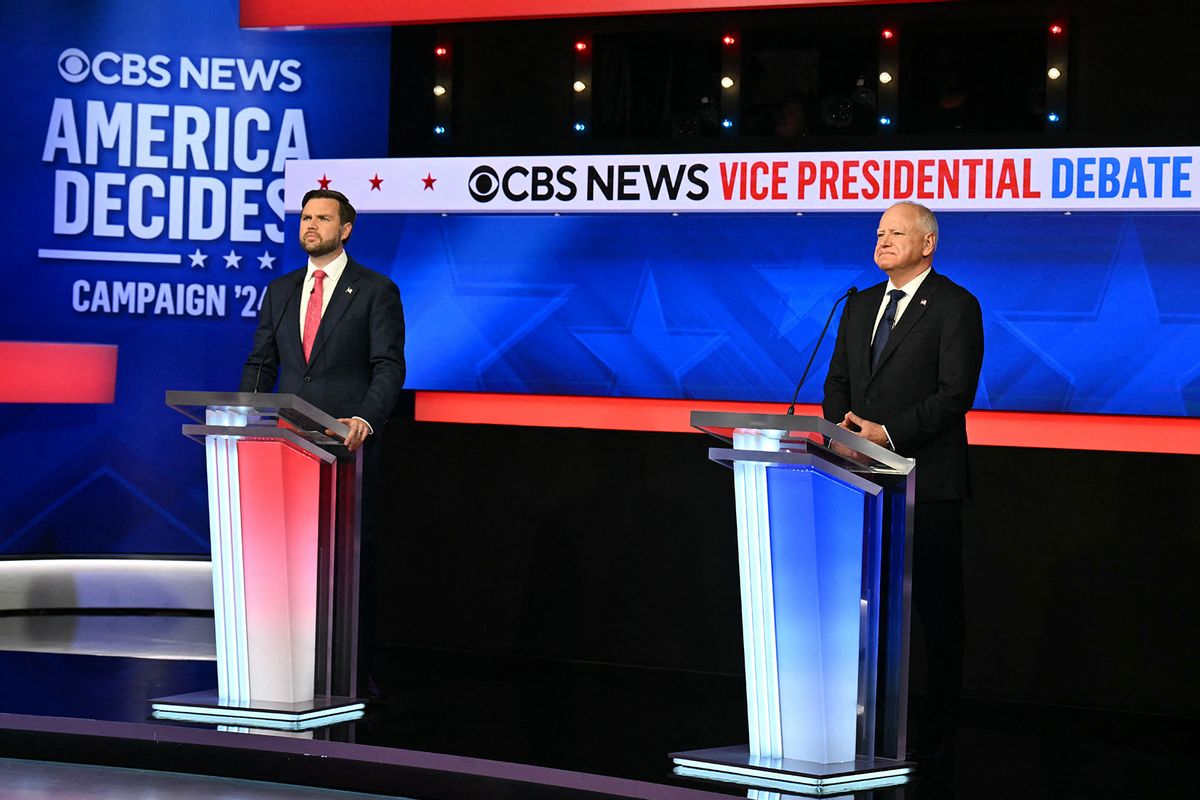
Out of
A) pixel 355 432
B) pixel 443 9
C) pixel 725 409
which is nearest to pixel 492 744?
pixel 355 432

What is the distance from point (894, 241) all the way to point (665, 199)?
1.76 m

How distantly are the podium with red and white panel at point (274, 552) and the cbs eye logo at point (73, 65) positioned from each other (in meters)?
2.57

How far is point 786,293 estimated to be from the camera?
18.4 ft

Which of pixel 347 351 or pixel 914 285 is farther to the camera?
pixel 347 351

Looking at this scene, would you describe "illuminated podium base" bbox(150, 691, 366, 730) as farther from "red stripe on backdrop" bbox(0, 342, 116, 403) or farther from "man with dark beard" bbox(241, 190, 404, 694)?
"red stripe on backdrop" bbox(0, 342, 116, 403)

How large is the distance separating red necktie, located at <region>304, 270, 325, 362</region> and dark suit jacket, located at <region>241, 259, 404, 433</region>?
0.02 meters

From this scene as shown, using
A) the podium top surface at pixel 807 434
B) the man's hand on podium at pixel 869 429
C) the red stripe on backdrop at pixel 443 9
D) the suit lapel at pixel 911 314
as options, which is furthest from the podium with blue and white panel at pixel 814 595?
the red stripe on backdrop at pixel 443 9

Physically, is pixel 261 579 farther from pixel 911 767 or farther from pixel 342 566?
pixel 911 767

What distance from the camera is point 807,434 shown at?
3258mm

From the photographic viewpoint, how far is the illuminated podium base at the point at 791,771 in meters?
3.32

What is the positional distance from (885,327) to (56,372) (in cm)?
344

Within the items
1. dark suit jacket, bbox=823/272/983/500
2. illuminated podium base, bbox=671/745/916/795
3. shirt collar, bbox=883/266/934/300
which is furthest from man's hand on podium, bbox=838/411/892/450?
illuminated podium base, bbox=671/745/916/795

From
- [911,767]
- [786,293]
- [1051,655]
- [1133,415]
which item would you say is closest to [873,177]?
[786,293]

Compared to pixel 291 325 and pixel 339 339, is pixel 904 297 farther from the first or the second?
pixel 291 325
